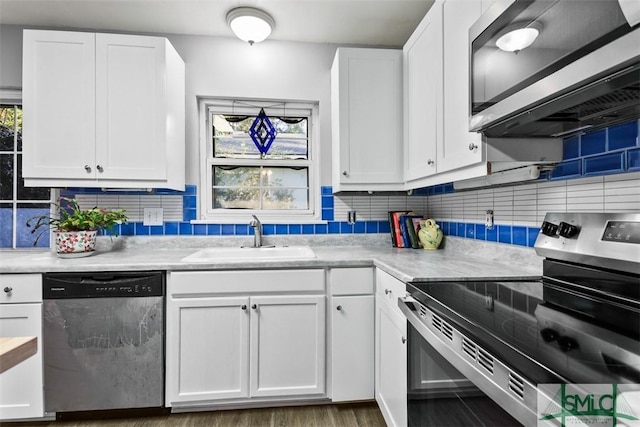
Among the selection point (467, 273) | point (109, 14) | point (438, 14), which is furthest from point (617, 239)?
point (109, 14)

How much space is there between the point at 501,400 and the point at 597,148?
3.24 feet

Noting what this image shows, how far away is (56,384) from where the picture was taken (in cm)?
162

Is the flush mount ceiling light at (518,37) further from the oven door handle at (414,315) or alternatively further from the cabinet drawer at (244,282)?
the cabinet drawer at (244,282)

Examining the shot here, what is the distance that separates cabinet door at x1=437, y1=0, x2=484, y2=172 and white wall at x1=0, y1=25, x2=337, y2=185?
105 centimetres

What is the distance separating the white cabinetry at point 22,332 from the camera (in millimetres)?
1585

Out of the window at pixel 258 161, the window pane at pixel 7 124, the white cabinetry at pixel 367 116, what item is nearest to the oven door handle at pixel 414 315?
the white cabinetry at pixel 367 116

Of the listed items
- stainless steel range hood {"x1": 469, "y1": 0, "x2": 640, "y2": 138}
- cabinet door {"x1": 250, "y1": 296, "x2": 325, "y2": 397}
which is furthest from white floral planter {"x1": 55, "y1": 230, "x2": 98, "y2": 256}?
stainless steel range hood {"x1": 469, "y1": 0, "x2": 640, "y2": 138}

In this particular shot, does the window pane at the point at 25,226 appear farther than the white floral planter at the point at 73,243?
Yes

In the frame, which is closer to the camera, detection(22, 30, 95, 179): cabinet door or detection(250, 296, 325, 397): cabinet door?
detection(250, 296, 325, 397): cabinet door

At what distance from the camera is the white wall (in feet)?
7.54

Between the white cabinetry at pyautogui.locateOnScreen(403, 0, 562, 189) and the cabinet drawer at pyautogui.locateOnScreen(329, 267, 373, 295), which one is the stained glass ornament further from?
the cabinet drawer at pyautogui.locateOnScreen(329, 267, 373, 295)

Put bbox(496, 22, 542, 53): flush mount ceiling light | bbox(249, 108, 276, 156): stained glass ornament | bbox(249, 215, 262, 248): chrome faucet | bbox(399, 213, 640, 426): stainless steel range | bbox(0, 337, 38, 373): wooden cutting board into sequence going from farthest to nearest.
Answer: bbox(249, 108, 276, 156): stained glass ornament < bbox(249, 215, 262, 248): chrome faucet < bbox(496, 22, 542, 53): flush mount ceiling light < bbox(0, 337, 38, 373): wooden cutting board < bbox(399, 213, 640, 426): stainless steel range

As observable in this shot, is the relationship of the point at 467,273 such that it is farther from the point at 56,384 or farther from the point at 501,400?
the point at 56,384

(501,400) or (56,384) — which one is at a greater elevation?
(501,400)
